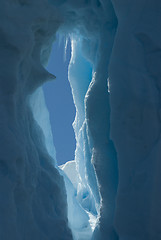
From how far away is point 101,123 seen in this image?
11.6ft

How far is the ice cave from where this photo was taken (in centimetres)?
247

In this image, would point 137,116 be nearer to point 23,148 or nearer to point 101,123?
point 101,123

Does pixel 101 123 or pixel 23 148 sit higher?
pixel 101 123

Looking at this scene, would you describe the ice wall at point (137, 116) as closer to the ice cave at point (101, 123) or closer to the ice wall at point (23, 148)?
the ice cave at point (101, 123)

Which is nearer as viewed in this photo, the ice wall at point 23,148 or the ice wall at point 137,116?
the ice wall at point 23,148

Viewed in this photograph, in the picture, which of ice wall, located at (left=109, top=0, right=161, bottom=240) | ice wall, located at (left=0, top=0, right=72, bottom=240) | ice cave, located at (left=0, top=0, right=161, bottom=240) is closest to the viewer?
ice wall, located at (left=0, top=0, right=72, bottom=240)

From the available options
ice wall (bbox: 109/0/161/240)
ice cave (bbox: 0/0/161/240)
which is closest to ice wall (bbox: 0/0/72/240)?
ice cave (bbox: 0/0/161/240)

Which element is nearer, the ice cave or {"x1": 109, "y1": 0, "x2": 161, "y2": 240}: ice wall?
the ice cave

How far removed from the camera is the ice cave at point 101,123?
2473mm

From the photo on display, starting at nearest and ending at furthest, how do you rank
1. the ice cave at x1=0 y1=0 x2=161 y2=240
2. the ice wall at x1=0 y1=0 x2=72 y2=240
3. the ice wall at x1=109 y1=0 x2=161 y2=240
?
the ice wall at x1=0 y1=0 x2=72 y2=240 → the ice cave at x1=0 y1=0 x2=161 y2=240 → the ice wall at x1=109 y1=0 x2=161 y2=240

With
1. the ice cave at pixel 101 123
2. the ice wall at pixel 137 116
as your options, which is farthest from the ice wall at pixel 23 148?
the ice wall at pixel 137 116

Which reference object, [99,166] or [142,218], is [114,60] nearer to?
[99,166]

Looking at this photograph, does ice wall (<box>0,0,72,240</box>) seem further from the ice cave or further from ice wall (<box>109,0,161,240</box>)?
ice wall (<box>109,0,161,240</box>)

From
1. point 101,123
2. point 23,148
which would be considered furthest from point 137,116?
point 23,148
